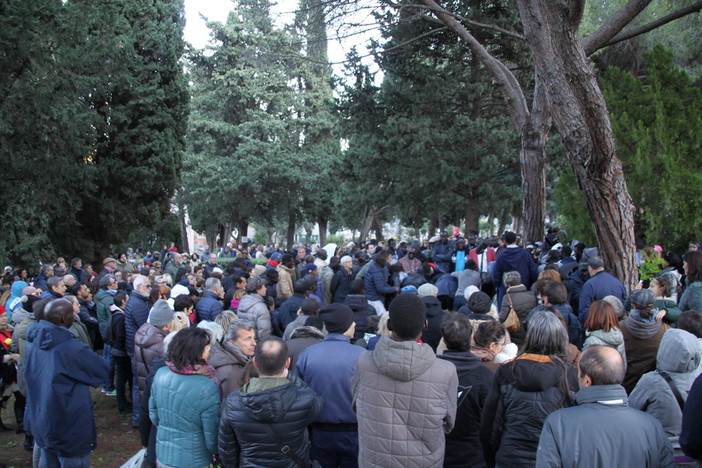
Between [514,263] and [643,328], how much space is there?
4.31m

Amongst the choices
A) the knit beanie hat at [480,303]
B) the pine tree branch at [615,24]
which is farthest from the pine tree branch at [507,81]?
the knit beanie hat at [480,303]

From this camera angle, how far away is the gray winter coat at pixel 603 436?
260 centimetres

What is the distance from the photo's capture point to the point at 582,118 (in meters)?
8.59

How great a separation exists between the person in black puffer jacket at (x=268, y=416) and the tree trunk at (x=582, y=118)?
6849 millimetres

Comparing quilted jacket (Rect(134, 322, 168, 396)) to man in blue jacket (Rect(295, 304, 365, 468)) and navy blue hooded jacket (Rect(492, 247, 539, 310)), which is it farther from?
navy blue hooded jacket (Rect(492, 247, 539, 310))

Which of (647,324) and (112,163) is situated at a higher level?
(112,163)

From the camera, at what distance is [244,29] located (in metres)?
34.2

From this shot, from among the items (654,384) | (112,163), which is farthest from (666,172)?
(112,163)

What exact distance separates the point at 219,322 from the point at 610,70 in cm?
983

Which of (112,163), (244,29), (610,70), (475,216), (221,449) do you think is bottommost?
(221,449)

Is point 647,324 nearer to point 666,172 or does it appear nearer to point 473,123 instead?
point 666,172

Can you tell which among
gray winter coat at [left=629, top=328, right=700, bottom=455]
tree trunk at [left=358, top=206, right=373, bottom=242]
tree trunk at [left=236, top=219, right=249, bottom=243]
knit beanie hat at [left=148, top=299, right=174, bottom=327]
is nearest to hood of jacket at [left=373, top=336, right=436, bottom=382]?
gray winter coat at [left=629, top=328, right=700, bottom=455]

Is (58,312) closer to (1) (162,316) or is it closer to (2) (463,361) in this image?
(1) (162,316)

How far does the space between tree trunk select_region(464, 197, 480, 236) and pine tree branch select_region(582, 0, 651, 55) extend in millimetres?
11633
